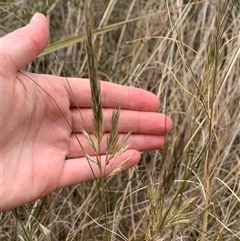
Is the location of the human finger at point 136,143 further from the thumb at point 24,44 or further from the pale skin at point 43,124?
the thumb at point 24,44

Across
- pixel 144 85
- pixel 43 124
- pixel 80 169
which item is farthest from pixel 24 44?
pixel 144 85

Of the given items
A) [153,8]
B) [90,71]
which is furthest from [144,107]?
[90,71]

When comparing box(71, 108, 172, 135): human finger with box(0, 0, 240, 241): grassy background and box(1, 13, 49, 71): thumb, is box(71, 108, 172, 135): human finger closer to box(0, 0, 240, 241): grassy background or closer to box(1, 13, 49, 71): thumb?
box(0, 0, 240, 241): grassy background

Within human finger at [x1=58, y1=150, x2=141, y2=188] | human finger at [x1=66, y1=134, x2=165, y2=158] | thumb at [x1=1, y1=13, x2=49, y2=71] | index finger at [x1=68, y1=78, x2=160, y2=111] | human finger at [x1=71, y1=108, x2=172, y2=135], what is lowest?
human finger at [x1=58, y1=150, x2=141, y2=188]

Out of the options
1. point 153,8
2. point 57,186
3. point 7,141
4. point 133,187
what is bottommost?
point 133,187

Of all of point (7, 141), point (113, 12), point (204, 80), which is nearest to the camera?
point (204, 80)

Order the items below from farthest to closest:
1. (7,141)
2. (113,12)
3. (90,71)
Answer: (113,12) → (7,141) → (90,71)

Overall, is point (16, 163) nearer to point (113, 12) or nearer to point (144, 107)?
point (144, 107)

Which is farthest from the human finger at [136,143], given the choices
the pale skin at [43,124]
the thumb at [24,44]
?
the thumb at [24,44]

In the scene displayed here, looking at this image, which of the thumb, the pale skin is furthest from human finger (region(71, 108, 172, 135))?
the thumb
